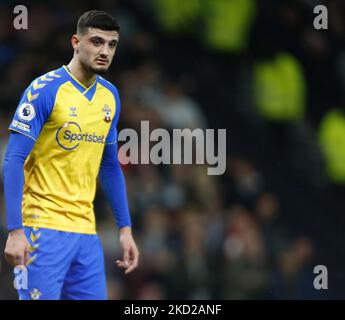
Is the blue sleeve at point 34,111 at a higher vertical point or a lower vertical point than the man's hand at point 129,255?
higher

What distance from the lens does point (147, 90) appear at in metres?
9.94

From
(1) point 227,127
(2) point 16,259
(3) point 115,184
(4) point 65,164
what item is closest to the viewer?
(2) point 16,259

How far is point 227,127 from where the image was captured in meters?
10.7

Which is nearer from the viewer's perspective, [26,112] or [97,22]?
A: [26,112]

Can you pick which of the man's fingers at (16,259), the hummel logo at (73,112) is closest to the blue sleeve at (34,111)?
the hummel logo at (73,112)

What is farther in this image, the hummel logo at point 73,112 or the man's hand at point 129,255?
the man's hand at point 129,255

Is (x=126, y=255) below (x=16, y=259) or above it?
above

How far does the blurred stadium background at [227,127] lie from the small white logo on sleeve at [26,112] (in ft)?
10.7

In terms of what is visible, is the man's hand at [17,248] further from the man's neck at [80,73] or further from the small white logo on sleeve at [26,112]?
the man's neck at [80,73]

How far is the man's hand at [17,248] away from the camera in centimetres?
479

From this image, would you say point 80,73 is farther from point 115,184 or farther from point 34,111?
point 115,184

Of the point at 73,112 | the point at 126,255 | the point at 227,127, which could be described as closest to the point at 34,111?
the point at 73,112

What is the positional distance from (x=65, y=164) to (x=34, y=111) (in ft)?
1.11

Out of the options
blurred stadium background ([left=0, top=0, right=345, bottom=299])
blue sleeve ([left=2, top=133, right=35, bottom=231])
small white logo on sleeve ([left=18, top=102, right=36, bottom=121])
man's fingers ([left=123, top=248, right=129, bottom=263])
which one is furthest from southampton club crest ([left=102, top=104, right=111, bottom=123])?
blurred stadium background ([left=0, top=0, right=345, bottom=299])
